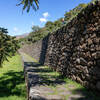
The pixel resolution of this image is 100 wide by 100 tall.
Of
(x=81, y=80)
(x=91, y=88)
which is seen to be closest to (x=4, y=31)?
(x=81, y=80)

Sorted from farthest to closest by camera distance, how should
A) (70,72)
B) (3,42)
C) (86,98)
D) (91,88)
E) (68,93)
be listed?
(3,42)
(70,72)
(91,88)
(68,93)
(86,98)

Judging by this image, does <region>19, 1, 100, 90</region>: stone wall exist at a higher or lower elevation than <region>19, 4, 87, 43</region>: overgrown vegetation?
lower

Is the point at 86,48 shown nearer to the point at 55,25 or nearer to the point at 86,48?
the point at 86,48

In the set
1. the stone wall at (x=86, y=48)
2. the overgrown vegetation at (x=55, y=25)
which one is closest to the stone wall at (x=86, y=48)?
the stone wall at (x=86, y=48)

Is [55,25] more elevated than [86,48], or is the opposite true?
[55,25]

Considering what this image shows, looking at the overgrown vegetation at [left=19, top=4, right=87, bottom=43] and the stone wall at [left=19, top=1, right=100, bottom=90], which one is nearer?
the stone wall at [left=19, top=1, right=100, bottom=90]

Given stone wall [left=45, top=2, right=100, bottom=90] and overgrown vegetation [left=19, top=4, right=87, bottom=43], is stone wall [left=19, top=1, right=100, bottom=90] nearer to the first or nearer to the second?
stone wall [left=45, top=2, right=100, bottom=90]

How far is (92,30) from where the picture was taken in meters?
3.29

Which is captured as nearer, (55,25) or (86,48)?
(86,48)

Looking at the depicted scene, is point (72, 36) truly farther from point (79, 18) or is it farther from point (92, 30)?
point (92, 30)

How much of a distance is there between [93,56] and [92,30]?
663mm

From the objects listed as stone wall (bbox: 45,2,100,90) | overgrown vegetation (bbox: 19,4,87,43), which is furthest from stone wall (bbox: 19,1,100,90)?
overgrown vegetation (bbox: 19,4,87,43)

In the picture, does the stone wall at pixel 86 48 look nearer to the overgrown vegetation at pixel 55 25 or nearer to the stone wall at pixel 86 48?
the stone wall at pixel 86 48

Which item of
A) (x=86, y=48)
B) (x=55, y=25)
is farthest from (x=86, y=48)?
(x=55, y=25)
